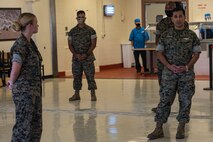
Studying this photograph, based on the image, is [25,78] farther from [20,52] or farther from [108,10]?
[108,10]

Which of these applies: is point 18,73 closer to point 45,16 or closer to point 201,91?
point 201,91

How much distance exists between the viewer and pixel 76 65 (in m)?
10.3

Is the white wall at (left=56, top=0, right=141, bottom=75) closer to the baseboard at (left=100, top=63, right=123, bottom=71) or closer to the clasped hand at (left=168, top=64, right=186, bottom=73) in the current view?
the baseboard at (left=100, top=63, right=123, bottom=71)

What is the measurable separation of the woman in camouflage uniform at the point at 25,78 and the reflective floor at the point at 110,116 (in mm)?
1602

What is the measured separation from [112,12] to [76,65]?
28.8 ft

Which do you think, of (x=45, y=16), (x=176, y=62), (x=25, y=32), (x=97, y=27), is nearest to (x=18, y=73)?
(x=25, y=32)

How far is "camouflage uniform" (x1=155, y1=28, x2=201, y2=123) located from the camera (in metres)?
6.51

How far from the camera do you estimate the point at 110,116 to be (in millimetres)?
8664

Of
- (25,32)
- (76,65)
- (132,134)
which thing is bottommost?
(132,134)

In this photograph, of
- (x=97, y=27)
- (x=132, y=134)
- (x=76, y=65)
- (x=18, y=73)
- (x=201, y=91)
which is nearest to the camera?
(x=18, y=73)

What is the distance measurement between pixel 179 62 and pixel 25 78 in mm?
2181

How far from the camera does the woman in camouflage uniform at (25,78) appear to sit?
5.20 metres

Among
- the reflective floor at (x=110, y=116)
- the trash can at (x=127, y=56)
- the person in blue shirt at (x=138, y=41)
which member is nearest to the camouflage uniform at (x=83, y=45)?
the reflective floor at (x=110, y=116)

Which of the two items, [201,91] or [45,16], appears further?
[45,16]
